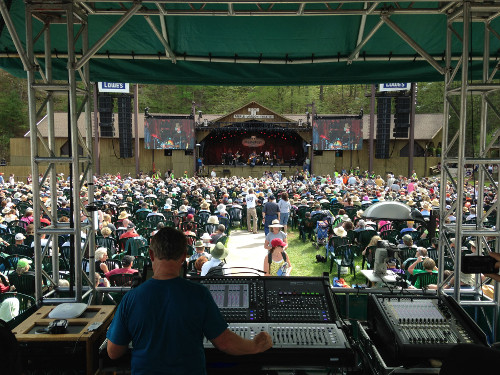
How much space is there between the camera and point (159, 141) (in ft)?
110

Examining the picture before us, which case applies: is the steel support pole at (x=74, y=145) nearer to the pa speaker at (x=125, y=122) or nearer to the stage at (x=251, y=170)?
the pa speaker at (x=125, y=122)

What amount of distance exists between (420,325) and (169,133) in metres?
31.8

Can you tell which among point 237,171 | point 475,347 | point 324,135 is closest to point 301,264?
point 475,347

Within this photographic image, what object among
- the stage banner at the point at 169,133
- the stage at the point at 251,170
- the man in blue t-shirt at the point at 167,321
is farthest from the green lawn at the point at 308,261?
the stage banner at the point at 169,133

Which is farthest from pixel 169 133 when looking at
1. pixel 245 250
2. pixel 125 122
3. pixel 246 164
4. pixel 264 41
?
pixel 264 41

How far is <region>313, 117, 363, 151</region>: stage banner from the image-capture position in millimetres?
32906

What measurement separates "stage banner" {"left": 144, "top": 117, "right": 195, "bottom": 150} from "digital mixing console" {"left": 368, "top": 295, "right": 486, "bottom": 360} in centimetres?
3094

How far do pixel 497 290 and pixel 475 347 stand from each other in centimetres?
231

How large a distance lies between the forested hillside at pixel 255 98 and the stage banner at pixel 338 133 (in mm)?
20986

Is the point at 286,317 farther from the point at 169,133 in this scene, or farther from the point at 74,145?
the point at 169,133

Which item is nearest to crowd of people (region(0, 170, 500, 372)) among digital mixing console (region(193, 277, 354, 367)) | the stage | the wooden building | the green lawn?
digital mixing console (region(193, 277, 354, 367))

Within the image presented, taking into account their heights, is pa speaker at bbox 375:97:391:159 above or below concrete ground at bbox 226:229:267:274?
above

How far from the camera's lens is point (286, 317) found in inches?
115

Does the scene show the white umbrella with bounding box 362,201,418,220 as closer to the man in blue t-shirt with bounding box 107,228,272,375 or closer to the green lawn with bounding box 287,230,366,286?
the man in blue t-shirt with bounding box 107,228,272,375
